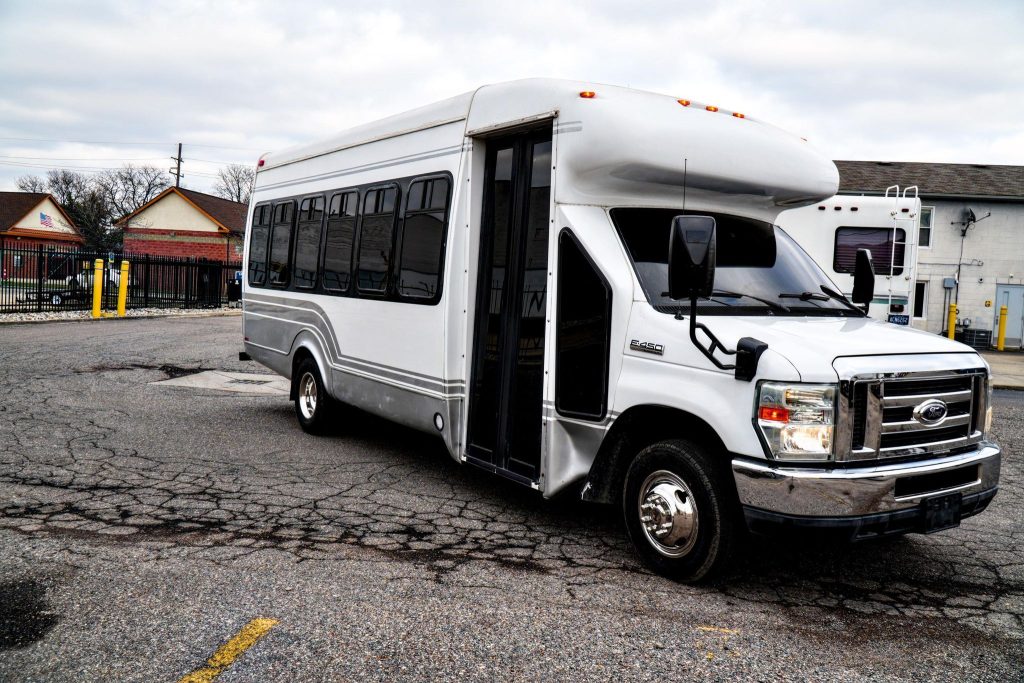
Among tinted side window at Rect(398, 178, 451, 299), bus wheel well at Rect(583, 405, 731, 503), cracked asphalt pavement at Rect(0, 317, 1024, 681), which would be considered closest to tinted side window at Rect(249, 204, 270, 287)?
cracked asphalt pavement at Rect(0, 317, 1024, 681)

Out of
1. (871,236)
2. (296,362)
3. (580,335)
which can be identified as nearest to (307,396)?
(296,362)

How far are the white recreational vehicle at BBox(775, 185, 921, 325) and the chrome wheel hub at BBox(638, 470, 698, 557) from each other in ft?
30.8

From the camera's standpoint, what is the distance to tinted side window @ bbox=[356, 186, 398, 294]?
22.5 ft

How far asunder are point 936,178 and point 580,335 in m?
29.6

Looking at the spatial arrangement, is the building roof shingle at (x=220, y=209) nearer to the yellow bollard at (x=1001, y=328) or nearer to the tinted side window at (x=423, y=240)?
the yellow bollard at (x=1001, y=328)

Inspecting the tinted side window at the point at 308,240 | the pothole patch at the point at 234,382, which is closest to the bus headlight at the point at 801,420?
the tinted side window at the point at 308,240

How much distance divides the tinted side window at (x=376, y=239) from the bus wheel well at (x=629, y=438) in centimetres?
277

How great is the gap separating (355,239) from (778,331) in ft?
13.9

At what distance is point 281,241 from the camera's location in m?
8.81

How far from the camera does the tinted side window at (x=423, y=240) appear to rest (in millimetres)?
6098

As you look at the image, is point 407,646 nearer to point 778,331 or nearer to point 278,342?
point 778,331

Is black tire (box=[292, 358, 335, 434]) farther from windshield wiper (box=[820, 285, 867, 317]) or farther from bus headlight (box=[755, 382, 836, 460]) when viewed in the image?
bus headlight (box=[755, 382, 836, 460])

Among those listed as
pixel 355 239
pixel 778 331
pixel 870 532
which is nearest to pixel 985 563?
pixel 870 532

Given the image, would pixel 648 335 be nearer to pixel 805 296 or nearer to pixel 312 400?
pixel 805 296
